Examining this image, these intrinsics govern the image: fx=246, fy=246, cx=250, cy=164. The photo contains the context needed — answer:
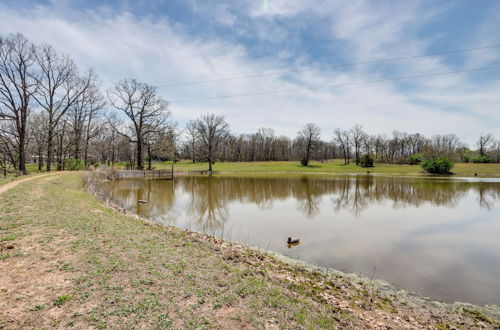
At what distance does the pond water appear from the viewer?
21.3ft

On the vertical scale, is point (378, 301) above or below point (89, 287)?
below

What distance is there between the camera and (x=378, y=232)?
1016 centimetres

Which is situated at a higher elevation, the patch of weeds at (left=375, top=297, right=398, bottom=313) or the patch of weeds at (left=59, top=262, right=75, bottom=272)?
the patch of weeds at (left=59, top=262, right=75, bottom=272)

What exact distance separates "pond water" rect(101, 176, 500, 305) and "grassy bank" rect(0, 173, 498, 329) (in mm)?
1122

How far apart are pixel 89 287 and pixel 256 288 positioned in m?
2.95

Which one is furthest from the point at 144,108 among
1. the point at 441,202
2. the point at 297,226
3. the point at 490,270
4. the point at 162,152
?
the point at 490,270

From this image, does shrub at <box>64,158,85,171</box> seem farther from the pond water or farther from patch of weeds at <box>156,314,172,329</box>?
patch of weeds at <box>156,314,172,329</box>

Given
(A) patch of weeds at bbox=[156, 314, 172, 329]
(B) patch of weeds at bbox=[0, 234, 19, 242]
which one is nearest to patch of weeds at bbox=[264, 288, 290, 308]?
(A) patch of weeds at bbox=[156, 314, 172, 329]

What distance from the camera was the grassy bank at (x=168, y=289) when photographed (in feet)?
11.9

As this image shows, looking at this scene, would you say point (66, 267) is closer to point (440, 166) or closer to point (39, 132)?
point (39, 132)

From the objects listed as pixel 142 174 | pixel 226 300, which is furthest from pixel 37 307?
pixel 142 174

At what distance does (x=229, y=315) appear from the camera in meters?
3.78

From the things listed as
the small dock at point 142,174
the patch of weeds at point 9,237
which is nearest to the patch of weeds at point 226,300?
the patch of weeds at point 9,237

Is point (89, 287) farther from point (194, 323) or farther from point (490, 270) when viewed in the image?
point (490, 270)
